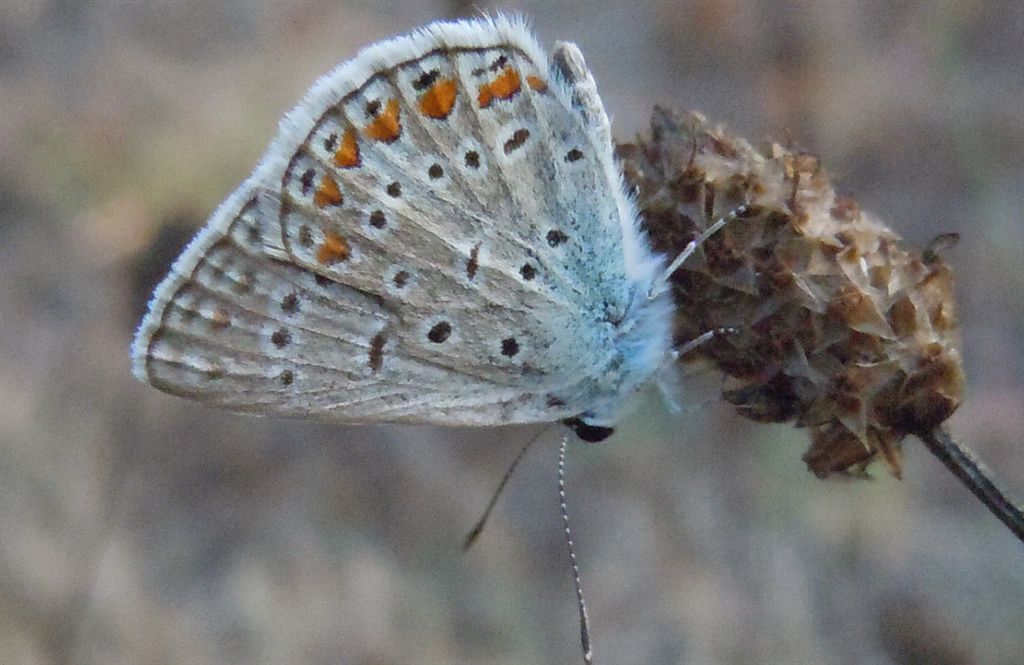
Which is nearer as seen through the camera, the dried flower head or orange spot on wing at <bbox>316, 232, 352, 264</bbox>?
the dried flower head

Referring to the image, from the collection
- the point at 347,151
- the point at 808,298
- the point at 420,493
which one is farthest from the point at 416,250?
the point at 420,493

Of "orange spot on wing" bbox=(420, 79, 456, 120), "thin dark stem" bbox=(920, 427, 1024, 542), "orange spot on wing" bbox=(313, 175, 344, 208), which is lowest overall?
"thin dark stem" bbox=(920, 427, 1024, 542)

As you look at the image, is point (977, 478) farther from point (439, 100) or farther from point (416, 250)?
point (439, 100)

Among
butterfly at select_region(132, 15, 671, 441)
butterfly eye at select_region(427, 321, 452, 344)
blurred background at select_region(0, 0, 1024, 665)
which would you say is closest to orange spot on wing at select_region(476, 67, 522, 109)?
butterfly at select_region(132, 15, 671, 441)

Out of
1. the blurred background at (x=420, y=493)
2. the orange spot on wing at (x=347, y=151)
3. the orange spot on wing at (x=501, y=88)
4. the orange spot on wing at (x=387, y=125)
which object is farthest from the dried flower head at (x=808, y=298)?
the blurred background at (x=420, y=493)

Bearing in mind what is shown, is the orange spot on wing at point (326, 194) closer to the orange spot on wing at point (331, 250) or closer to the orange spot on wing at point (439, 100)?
the orange spot on wing at point (331, 250)

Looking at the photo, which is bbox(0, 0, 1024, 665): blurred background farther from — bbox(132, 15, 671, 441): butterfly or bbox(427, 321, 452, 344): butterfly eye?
bbox(427, 321, 452, 344): butterfly eye

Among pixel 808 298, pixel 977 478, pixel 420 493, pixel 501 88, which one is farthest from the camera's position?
pixel 420 493
